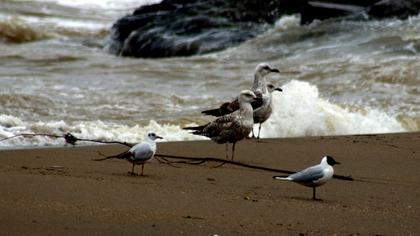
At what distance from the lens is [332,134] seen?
37.3 ft

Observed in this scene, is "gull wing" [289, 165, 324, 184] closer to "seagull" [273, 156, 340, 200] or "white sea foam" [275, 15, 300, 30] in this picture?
"seagull" [273, 156, 340, 200]

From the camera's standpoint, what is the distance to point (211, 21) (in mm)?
25219

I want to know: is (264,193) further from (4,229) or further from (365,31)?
(365,31)

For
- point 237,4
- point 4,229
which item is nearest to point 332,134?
point 4,229

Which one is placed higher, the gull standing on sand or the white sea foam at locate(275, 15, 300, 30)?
the white sea foam at locate(275, 15, 300, 30)

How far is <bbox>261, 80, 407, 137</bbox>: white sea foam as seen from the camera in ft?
37.5

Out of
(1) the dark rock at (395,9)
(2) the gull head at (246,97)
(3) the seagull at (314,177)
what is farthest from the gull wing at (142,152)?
(1) the dark rock at (395,9)

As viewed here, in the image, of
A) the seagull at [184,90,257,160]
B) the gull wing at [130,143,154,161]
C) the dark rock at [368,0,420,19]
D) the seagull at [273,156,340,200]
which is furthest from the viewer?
the dark rock at [368,0,420,19]

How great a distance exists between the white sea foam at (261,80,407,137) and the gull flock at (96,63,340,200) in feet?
3.24

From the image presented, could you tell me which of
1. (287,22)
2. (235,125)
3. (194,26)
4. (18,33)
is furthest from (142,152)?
(18,33)

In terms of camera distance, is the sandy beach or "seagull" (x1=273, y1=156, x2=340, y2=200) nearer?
the sandy beach

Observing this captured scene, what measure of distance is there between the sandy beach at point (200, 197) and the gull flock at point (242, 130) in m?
0.15

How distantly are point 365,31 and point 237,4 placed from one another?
630 cm

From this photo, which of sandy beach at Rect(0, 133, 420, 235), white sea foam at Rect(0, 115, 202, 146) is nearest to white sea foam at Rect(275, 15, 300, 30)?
white sea foam at Rect(0, 115, 202, 146)
